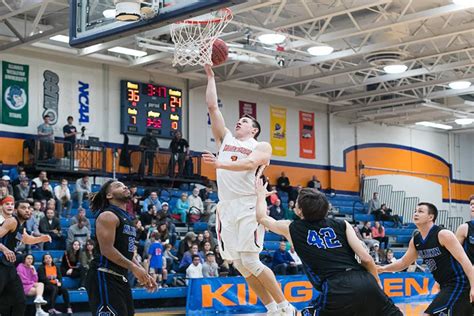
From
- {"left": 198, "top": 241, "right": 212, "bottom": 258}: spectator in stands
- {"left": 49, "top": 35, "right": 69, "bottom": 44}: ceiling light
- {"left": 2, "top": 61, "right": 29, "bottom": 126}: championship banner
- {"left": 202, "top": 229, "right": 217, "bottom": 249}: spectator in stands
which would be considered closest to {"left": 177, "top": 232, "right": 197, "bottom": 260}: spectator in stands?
{"left": 198, "top": 241, "right": 212, "bottom": 258}: spectator in stands

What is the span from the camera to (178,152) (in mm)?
24031

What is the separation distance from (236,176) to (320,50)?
555 inches

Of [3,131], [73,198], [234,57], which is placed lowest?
[73,198]

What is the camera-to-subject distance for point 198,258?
17969 mm

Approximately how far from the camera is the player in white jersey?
773 cm

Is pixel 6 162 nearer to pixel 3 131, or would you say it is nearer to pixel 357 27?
pixel 3 131

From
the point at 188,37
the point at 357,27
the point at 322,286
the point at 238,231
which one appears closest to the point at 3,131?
the point at 357,27

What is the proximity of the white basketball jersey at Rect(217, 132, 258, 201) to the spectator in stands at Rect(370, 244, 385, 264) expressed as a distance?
15134 mm

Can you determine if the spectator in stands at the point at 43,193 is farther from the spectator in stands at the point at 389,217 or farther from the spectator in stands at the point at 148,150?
the spectator in stands at the point at 389,217

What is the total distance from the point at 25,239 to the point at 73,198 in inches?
454

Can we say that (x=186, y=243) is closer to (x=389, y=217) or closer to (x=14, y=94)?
(x=14, y=94)

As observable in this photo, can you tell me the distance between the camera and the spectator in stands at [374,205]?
29344 millimetres

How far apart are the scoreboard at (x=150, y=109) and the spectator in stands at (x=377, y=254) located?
727 centimetres

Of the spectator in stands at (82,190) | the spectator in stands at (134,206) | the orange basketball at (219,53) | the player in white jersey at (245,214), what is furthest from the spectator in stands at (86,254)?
the player in white jersey at (245,214)
